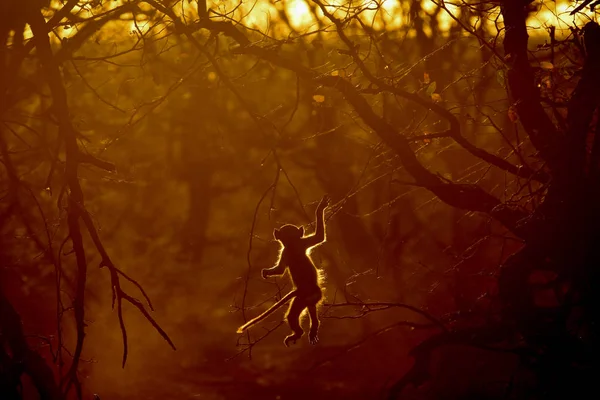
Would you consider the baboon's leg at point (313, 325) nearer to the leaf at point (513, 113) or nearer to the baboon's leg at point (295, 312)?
the baboon's leg at point (295, 312)

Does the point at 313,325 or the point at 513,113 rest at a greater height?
the point at 513,113

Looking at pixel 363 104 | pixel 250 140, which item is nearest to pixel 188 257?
pixel 250 140

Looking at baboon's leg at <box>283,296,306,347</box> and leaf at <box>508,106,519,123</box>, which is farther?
leaf at <box>508,106,519,123</box>

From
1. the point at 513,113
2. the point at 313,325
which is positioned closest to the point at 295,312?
the point at 313,325

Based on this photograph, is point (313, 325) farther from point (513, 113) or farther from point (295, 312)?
point (513, 113)

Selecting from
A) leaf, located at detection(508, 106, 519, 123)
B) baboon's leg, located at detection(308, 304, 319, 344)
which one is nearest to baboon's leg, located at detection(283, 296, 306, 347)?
baboon's leg, located at detection(308, 304, 319, 344)

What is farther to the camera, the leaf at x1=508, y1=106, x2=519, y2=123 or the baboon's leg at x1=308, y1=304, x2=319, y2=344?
the leaf at x1=508, y1=106, x2=519, y2=123

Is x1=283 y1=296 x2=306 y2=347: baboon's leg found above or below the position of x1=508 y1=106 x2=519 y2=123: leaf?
below

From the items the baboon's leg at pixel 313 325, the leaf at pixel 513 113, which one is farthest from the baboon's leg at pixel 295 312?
the leaf at pixel 513 113

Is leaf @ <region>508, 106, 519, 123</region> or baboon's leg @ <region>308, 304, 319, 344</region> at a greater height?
leaf @ <region>508, 106, 519, 123</region>

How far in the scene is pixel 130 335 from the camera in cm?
2781

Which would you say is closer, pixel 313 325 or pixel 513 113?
pixel 313 325

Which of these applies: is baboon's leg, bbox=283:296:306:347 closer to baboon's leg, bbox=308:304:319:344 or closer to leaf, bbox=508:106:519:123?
baboon's leg, bbox=308:304:319:344

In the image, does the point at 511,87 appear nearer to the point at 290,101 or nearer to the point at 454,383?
the point at 454,383
